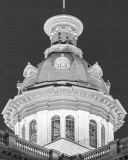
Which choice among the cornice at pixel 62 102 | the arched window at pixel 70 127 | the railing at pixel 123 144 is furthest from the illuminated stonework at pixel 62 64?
the railing at pixel 123 144

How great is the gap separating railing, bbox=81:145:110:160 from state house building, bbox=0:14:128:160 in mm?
8446

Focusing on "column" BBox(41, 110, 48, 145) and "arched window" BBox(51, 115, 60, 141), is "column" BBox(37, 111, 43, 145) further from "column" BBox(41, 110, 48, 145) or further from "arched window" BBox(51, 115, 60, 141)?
"arched window" BBox(51, 115, 60, 141)

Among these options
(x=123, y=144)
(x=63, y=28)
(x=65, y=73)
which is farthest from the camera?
(x=63, y=28)

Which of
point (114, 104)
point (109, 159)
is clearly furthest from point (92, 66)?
point (109, 159)

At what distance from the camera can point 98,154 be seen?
3000 inches

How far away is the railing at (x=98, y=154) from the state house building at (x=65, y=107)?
845 centimetres

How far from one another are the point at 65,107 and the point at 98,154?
14.6m

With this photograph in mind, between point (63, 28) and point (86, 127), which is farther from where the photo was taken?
point (63, 28)

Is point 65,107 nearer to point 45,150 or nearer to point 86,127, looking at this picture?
A: point 86,127

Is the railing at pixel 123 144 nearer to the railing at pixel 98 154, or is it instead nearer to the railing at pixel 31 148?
the railing at pixel 98 154

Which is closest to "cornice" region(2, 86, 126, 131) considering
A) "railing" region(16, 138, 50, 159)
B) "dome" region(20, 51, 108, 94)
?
"dome" region(20, 51, 108, 94)

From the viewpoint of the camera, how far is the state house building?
89.5m

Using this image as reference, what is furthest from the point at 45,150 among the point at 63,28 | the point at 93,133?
the point at 63,28

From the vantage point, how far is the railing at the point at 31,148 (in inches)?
2911
